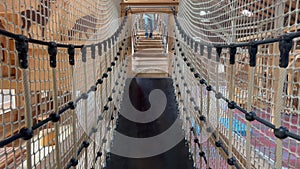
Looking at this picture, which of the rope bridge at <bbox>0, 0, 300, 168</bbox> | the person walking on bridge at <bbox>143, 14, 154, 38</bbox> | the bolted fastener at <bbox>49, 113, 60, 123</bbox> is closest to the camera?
the rope bridge at <bbox>0, 0, 300, 168</bbox>

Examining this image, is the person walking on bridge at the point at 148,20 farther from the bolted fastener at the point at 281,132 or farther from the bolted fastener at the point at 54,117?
the bolted fastener at the point at 281,132

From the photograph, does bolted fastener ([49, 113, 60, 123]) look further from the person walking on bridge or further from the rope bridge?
the person walking on bridge

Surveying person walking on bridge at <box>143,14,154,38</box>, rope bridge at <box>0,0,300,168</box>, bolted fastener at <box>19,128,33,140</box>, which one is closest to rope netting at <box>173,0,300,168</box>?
rope bridge at <box>0,0,300,168</box>

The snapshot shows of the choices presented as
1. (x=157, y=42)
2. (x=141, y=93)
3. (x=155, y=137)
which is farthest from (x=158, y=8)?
(x=157, y=42)

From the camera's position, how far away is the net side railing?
69 cm

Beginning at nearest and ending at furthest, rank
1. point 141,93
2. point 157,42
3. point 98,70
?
1. point 98,70
2. point 141,93
3. point 157,42

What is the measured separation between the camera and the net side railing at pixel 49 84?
69cm

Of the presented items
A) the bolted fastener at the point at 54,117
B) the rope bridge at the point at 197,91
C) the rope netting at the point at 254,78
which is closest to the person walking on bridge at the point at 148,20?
the rope bridge at the point at 197,91

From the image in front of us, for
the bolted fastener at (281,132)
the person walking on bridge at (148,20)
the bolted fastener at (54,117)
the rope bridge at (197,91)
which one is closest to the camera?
the bolted fastener at (281,132)

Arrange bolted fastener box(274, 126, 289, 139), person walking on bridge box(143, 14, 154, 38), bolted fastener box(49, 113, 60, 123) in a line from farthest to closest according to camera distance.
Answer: person walking on bridge box(143, 14, 154, 38), bolted fastener box(49, 113, 60, 123), bolted fastener box(274, 126, 289, 139)

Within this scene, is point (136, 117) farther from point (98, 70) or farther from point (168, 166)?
point (168, 166)

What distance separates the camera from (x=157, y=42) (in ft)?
19.4

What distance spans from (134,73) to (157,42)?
108 inches

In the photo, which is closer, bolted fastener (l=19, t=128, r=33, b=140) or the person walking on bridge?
bolted fastener (l=19, t=128, r=33, b=140)
